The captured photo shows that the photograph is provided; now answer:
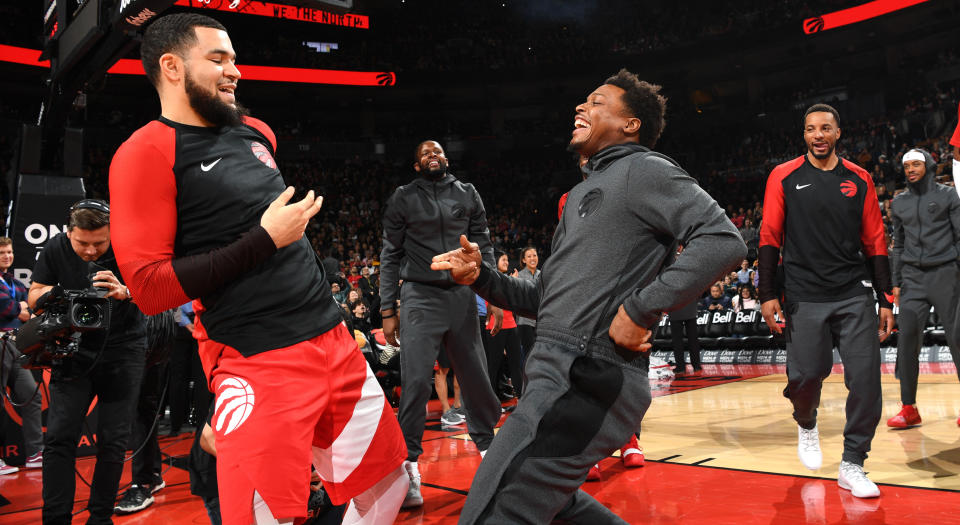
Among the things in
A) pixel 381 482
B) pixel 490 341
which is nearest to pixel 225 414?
pixel 381 482

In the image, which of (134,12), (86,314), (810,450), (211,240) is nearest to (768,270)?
(810,450)

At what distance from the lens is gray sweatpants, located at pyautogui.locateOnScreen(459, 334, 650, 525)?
1.86m

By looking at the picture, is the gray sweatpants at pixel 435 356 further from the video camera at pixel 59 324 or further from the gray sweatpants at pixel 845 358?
the gray sweatpants at pixel 845 358

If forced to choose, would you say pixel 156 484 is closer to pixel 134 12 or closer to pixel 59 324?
pixel 59 324

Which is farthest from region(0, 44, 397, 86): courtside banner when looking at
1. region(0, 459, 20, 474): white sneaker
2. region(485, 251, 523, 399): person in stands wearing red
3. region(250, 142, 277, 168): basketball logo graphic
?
region(250, 142, 277, 168): basketball logo graphic

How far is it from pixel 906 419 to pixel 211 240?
5621 millimetres

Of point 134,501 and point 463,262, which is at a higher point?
point 463,262

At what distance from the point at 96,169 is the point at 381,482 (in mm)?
23401

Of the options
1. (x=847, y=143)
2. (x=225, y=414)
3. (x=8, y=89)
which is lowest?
(x=225, y=414)

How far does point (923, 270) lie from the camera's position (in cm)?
552

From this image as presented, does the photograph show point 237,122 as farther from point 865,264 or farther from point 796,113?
point 796,113

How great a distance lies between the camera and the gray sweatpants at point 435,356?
4051 mm

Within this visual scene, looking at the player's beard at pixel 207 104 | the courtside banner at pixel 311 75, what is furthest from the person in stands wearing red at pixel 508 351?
the courtside banner at pixel 311 75

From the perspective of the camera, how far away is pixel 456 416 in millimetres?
7191
